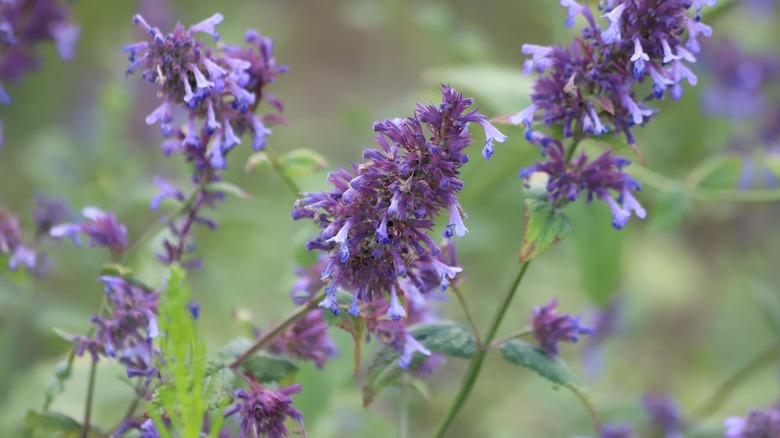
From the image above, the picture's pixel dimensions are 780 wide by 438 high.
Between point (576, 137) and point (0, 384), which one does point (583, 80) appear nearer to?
point (576, 137)

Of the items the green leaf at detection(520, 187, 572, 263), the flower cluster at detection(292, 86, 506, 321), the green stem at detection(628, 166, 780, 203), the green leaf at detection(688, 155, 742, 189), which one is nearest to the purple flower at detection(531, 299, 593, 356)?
the green leaf at detection(520, 187, 572, 263)

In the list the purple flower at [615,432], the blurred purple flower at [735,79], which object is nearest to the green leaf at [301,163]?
the purple flower at [615,432]

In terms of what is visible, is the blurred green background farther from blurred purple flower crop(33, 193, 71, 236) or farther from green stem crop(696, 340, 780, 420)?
blurred purple flower crop(33, 193, 71, 236)

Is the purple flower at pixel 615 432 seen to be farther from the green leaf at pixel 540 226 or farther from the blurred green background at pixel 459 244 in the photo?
the green leaf at pixel 540 226

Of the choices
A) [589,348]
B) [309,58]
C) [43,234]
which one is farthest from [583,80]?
[309,58]

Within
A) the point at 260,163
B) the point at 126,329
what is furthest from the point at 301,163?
the point at 126,329
